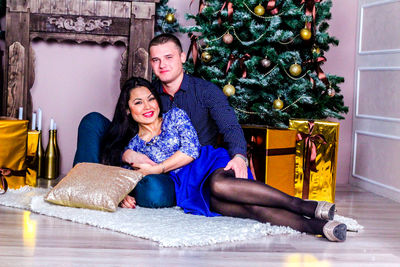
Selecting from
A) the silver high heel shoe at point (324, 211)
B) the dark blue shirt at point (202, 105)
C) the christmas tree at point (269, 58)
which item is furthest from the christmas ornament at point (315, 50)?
the silver high heel shoe at point (324, 211)

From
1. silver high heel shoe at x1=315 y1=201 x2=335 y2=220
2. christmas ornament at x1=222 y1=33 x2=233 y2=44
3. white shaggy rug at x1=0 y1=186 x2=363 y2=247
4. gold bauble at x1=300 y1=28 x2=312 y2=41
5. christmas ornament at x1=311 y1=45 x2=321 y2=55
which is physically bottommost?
white shaggy rug at x1=0 y1=186 x2=363 y2=247

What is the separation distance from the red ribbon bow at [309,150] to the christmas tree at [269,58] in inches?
5.9

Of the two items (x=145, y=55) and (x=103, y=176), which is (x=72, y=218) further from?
(x=145, y=55)

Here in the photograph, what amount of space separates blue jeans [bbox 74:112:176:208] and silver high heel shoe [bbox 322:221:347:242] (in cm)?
81

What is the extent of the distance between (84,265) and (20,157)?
1534mm

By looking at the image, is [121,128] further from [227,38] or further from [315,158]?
[315,158]

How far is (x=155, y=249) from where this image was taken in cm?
206

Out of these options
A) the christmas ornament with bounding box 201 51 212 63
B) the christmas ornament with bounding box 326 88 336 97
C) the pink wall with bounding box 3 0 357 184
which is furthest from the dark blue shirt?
the pink wall with bounding box 3 0 357 184

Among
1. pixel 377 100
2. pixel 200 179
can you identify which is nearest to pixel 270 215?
pixel 200 179

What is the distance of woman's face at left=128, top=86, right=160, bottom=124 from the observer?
2779 millimetres

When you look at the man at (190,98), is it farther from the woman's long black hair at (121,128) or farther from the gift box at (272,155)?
the gift box at (272,155)

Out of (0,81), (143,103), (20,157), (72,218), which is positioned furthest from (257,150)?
(0,81)

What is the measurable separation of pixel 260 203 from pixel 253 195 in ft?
0.16

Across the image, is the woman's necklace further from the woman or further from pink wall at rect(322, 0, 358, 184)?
pink wall at rect(322, 0, 358, 184)
